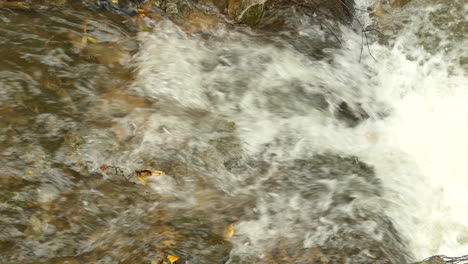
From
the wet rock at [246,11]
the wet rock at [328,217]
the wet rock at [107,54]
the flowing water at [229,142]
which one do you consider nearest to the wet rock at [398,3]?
the flowing water at [229,142]

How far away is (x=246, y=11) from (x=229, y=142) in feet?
5.89

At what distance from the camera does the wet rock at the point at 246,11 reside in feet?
17.6

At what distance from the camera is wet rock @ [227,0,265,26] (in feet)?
17.6

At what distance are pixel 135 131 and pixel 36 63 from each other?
1.25 metres

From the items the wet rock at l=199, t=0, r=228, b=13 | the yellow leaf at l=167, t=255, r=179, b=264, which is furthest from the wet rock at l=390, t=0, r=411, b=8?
the yellow leaf at l=167, t=255, r=179, b=264

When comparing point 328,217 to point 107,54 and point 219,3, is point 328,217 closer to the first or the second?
point 107,54

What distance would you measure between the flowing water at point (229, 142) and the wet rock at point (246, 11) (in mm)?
155

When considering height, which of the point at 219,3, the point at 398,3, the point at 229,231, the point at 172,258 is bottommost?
the point at 172,258

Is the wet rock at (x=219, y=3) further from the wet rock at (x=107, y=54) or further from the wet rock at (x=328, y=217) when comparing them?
the wet rock at (x=328, y=217)

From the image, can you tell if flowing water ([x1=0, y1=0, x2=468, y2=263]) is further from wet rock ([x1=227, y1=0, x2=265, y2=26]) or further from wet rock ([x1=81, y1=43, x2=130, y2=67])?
wet rock ([x1=227, y1=0, x2=265, y2=26])

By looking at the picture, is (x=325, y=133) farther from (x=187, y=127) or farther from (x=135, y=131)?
(x=135, y=131)

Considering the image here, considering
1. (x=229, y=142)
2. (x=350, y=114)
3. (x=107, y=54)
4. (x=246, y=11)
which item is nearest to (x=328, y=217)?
(x=229, y=142)

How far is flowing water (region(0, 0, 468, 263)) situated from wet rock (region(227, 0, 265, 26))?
0.51 ft

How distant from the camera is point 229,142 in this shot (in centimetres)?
449
